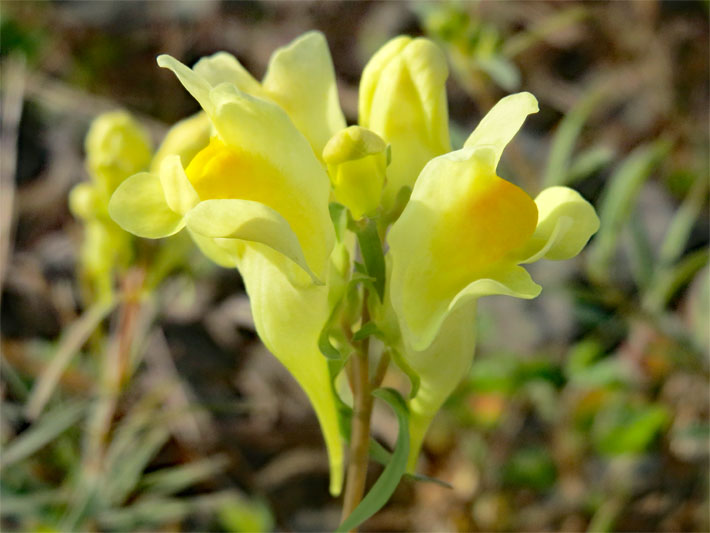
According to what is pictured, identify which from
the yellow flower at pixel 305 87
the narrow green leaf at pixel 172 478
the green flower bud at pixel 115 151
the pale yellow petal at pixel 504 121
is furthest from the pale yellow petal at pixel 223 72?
the narrow green leaf at pixel 172 478

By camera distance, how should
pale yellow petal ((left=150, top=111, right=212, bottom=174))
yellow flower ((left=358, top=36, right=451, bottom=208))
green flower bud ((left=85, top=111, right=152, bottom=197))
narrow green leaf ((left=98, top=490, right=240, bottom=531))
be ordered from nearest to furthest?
yellow flower ((left=358, top=36, right=451, bottom=208))
pale yellow petal ((left=150, top=111, right=212, bottom=174))
green flower bud ((left=85, top=111, right=152, bottom=197))
narrow green leaf ((left=98, top=490, right=240, bottom=531))

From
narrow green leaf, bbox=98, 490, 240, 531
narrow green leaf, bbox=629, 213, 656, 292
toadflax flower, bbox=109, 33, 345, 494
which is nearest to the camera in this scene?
toadflax flower, bbox=109, 33, 345, 494

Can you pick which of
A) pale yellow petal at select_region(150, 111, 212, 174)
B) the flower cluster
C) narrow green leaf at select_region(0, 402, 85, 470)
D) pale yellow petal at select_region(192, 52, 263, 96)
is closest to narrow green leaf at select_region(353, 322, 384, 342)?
the flower cluster

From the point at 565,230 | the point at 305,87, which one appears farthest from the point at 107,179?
the point at 565,230

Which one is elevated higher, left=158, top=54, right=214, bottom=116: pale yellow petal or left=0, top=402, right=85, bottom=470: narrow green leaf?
left=158, top=54, right=214, bottom=116: pale yellow petal

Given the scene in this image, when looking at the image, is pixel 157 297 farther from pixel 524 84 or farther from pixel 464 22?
pixel 524 84

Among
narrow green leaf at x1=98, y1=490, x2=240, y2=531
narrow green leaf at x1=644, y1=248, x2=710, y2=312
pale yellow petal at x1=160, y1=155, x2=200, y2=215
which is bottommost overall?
narrow green leaf at x1=98, y1=490, x2=240, y2=531

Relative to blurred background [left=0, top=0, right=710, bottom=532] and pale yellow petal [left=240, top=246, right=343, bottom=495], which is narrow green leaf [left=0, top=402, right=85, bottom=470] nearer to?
blurred background [left=0, top=0, right=710, bottom=532]

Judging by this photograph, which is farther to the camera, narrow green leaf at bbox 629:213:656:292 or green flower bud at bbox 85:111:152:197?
narrow green leaf at bbox 629:213:656:292
